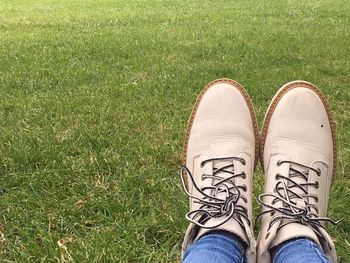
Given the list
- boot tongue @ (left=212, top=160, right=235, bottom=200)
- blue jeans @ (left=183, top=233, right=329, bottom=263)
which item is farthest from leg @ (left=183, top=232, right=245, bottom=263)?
boot tongue @ (left=212, top=160, right=235, bottom=200)

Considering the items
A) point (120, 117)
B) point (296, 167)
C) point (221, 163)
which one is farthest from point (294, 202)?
point (120, 117)

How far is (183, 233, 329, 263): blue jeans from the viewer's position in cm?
143

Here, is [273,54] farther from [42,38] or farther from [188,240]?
[188,240]

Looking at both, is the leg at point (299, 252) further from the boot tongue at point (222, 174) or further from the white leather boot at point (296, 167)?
the boot tongue at point (222, 174)

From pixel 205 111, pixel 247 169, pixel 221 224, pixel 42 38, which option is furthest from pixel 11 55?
pixel 221 224

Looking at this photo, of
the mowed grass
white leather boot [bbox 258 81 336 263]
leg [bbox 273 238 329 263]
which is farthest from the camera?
the mowed grass

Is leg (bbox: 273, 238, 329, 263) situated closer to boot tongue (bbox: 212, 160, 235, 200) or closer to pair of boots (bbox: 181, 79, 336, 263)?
pair of boots (bbox: 181, 79, 336, 263)

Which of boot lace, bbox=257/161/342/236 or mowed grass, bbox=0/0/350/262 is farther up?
boot lace, bbox=257/161/342/236

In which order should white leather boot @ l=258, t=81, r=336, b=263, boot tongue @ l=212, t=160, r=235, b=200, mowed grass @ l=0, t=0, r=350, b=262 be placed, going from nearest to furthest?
white leather boot @ l=258, t=81, r=336, b=263 → boot tongue @ l=212, t=160, r=235, b=200 → mowed grass @ l=0, t=0, r=350, b=262

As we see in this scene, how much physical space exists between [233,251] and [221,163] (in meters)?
0.51

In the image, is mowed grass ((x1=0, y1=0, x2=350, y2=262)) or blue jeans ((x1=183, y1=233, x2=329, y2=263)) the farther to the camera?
mowed grass ((x1=0, y1=0, x2=350, y2=262))

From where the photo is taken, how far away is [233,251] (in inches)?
58.4

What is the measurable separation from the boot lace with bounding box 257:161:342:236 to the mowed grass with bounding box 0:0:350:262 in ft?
0.64

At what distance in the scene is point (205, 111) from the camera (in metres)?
2.19
